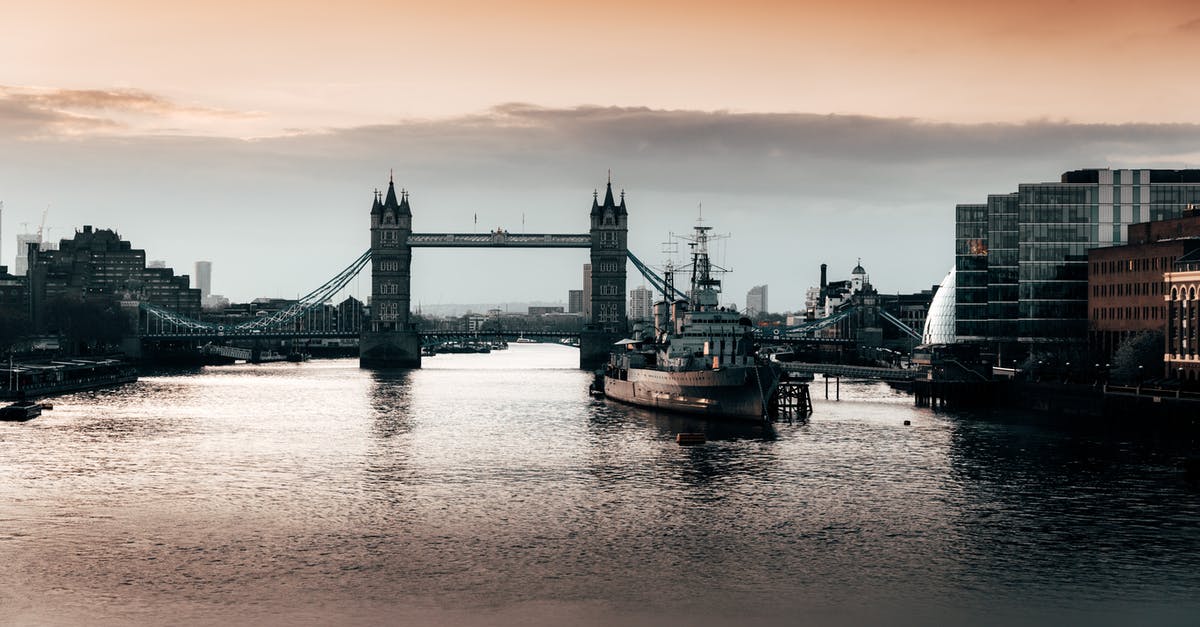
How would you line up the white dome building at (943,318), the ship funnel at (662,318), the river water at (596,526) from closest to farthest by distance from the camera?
the river water at (596,526)
the ship funnel at (662,318)
the white dome building at (943,318)

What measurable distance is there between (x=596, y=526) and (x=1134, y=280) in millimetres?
71415

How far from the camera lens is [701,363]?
89438 mm

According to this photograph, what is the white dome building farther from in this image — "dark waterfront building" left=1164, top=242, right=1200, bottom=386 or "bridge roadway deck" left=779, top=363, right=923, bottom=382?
"dark waterfront building" left=1164, top=242, right=1200, bottom=386

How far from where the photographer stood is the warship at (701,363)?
82.6 m

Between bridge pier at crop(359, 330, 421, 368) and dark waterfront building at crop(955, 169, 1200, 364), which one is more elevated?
dark waterfront building at crop(955, 169, 1200, 364)

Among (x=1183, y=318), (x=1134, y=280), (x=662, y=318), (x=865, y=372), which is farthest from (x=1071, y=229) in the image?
(x=662, y=318)

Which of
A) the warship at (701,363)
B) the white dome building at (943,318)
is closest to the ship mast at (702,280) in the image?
the warship at (701,363)

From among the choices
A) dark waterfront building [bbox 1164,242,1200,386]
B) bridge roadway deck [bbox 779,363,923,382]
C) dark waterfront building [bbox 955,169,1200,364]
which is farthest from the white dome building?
dark waterfront building [bbox 1164,242,1200,386]

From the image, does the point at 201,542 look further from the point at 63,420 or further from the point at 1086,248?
the point at 1086,248

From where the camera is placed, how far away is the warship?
82625mm

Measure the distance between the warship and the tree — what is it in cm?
2408

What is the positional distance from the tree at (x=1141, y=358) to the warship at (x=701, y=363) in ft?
79.0

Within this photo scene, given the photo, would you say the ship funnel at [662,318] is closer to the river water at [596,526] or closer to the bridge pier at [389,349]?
the river water at [596,526]

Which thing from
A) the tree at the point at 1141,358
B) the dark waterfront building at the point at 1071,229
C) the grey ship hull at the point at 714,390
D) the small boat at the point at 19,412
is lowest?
the small boat at the point at 19,412
